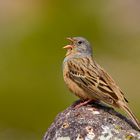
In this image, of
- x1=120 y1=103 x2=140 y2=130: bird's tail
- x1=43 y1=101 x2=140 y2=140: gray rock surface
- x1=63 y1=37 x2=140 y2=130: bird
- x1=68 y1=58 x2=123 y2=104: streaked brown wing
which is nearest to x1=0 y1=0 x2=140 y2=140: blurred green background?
x1=63 y1=37 x2=140 y2=130: bird

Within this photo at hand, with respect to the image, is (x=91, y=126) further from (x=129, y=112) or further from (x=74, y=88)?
(x=74, y=88)

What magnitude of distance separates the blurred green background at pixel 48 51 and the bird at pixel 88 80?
18.7 ft

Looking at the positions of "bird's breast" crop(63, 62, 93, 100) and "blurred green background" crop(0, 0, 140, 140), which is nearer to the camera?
"bird's breast" crop(63, 62, 93, 100)

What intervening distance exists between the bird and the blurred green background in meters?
5.69

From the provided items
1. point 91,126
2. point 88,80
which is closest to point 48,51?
point 88,80

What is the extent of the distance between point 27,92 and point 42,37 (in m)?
4.36

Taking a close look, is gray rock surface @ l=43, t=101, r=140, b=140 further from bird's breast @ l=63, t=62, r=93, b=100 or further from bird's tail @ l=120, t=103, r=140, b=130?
bird's breast @ l=63, t=62, r=93, b=100

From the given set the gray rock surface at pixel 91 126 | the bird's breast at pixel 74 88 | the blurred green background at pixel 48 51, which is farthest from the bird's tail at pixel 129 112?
the blurred green background at pixel 48 51

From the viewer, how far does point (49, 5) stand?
30500 mm

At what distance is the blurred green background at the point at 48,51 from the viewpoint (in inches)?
866

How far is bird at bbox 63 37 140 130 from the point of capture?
13047 mm

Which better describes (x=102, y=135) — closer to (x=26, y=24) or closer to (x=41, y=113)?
(x=41, y=113)

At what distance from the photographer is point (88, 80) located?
13.4 metres

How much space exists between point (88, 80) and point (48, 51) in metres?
12.5
